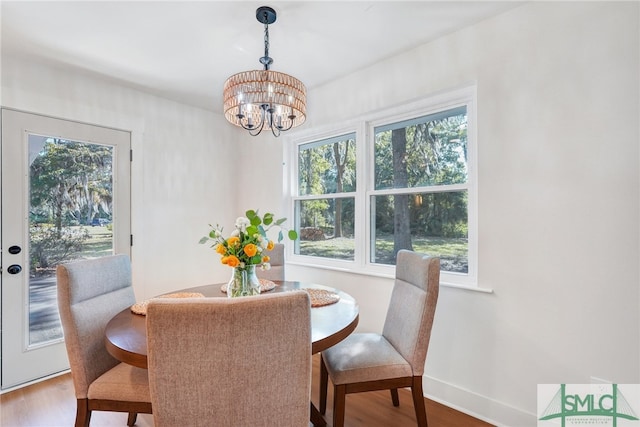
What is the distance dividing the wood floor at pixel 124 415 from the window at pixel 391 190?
2.72 feet

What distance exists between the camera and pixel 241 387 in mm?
945

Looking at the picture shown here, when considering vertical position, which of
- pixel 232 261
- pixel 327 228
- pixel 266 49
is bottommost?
pixel 232 261

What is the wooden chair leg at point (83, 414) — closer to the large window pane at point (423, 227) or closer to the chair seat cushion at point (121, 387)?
the chair seat cushion at point (121, 387)

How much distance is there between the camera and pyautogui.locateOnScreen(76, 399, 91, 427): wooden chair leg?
143cm

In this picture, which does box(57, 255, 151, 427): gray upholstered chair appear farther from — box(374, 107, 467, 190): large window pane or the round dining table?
box(374, 107, 467, 190): large window pane

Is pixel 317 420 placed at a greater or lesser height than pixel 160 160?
lesser

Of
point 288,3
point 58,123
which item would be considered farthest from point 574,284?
point 58,123

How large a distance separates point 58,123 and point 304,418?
2906 millimetres

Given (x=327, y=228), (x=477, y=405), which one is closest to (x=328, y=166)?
(x=327, y=228)

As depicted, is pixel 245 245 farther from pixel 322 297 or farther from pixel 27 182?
pixel 27 182

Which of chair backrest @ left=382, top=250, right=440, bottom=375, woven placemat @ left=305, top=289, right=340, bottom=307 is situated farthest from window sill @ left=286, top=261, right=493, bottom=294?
woven placemat @ left=305, top=289, right=340, bottom=307

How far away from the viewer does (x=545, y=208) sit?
1.74 meters

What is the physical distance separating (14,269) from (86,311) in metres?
1.36

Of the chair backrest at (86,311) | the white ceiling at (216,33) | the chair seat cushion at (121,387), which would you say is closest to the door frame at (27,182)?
the white ceiling at (216,33)
